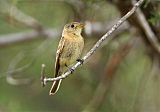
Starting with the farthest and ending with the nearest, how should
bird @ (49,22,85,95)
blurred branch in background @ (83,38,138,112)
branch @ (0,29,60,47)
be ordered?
branch @ (0,29,60,47)
blurred branch in background @ (83,38,138,112)
bird @ (49,22,85,95)

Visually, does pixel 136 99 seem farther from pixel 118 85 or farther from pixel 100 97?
pixel 118 85

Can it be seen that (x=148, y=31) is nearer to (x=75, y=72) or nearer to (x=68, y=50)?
(x=68, y=50)

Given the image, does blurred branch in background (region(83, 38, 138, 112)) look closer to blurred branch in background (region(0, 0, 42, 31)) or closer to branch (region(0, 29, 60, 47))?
branch (region(0, 29, 60, 47))

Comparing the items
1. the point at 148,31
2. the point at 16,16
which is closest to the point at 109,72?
the point at 148,31

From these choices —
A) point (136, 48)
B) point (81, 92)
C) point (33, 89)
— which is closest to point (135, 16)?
point (136, 48)

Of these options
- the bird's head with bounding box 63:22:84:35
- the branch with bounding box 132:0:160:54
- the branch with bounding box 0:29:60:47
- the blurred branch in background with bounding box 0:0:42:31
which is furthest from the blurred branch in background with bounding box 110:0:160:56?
the branch with bounding box 0:29:60:47

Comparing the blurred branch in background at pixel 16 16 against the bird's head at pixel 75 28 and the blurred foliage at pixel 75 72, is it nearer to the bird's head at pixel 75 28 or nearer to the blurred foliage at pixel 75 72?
the blurred foliage at pixel 75 72
